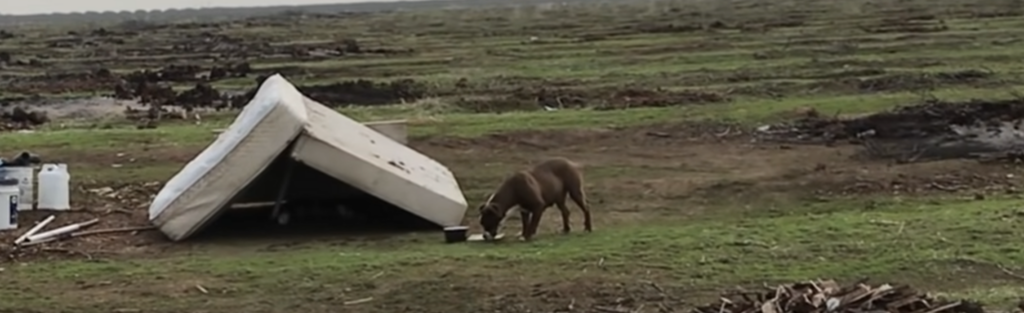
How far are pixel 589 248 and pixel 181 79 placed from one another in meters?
26.8

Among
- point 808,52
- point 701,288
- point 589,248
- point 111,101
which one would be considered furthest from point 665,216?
point 808,52

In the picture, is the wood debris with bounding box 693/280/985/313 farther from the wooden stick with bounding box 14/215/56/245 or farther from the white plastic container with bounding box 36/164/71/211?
the white plastic container with bounding box 36/164/71/211

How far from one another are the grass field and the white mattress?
1.09 ft

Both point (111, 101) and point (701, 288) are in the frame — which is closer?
point (701, 288)

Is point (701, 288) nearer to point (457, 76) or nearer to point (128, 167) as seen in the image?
point (128, 167)

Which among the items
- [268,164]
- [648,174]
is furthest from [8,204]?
[648,174]

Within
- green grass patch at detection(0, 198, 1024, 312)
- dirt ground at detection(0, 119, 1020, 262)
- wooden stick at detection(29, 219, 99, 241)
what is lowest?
dirt ground at detection(0, 119, 1020, 262)

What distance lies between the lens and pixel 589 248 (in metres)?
13.2

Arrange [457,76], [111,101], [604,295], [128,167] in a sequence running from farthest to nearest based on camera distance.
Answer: [457,76] → [111,101] → [128,167] → [604,295]

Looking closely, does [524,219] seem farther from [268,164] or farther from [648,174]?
[648,174]

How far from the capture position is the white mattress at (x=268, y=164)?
14.5 meters

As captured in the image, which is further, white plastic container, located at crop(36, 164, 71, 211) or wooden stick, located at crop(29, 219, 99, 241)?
white plastic container, located at crop(36, 164, 71, 211)

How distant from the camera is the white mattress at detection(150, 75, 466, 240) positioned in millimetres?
14500

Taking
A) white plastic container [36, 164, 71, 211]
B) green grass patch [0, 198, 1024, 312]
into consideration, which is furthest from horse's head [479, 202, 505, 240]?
white plastic container [36, 164, 71, 211]
